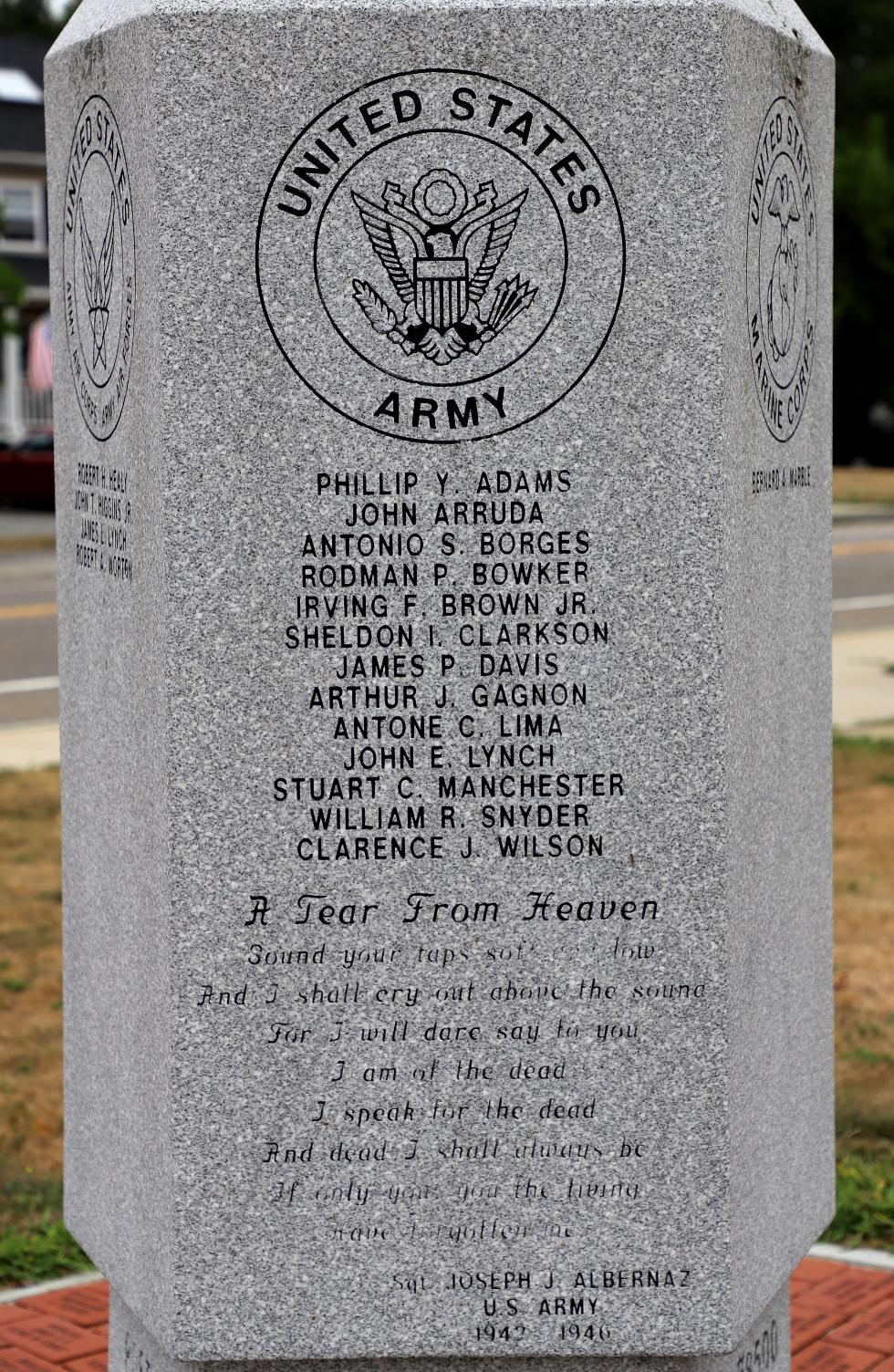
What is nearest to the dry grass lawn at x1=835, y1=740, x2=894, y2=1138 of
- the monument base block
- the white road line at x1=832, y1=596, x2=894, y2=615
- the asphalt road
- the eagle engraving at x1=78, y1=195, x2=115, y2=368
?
the asphalt road

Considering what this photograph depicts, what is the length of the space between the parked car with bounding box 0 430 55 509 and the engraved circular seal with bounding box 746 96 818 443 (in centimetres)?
2807

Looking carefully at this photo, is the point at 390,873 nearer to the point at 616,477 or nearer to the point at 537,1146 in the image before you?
Answer: the point at 537,1146

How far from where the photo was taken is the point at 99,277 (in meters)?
3.38

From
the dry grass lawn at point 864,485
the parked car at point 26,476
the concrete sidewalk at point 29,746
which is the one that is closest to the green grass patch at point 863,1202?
the concrete sidewalk at point 29,746

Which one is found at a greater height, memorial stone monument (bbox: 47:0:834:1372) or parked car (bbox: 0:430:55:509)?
parked car (bbox: 0:430:55:509)

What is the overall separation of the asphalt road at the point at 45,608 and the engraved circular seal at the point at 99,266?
18.5 feet

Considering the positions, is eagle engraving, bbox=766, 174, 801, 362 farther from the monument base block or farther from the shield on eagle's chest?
the monument base block

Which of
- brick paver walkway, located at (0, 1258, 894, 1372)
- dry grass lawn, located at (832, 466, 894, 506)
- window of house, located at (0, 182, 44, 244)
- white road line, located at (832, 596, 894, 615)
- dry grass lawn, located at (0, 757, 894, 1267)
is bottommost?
brick paver walkway, located at (0, 1258, 894, 1372)

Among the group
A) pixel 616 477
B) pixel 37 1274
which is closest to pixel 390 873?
pixel 616 477

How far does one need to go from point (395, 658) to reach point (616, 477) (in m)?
0.45

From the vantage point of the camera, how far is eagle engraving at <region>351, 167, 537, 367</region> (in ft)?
9.98

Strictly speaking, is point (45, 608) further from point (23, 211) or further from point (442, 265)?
point (23, 211)

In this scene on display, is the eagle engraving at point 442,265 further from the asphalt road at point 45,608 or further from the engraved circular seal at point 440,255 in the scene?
the asphalt road at point 45,608

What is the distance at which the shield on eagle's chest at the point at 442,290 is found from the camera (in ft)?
10.0
